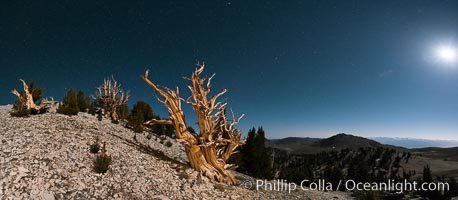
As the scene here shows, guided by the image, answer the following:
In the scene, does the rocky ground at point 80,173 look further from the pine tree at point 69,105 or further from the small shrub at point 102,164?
the pine tree at point 69,105

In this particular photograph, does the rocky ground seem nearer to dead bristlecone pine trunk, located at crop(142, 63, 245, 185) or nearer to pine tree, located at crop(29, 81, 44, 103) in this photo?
dead bristlecone pine trunk, located at crop(142, 63, 245, 185)

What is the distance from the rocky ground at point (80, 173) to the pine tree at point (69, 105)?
5.83 meters

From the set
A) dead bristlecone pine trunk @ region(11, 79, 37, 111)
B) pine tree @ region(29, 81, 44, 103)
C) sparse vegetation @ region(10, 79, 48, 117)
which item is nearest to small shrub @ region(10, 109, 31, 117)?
sparse vegetation @ region(10, 79, 48, 117)

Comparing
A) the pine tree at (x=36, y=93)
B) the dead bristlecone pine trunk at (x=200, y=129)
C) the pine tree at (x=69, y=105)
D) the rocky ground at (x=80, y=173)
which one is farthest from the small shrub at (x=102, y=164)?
the pine tree at (x=36, y=93)

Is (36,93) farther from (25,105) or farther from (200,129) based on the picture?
(200,129)

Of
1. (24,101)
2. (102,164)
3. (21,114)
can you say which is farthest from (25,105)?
(102,164)

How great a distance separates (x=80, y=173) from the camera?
9.04 meters

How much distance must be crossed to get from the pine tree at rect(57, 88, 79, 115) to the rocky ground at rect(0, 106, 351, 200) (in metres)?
5.83

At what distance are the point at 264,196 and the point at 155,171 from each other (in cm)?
476

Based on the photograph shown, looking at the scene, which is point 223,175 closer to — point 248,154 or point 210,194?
point 210,194

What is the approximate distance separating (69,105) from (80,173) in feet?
48.4

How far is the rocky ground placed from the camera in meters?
8.04

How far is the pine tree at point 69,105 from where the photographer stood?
19.1 metres

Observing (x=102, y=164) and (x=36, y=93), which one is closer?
(x=102, y=164)
